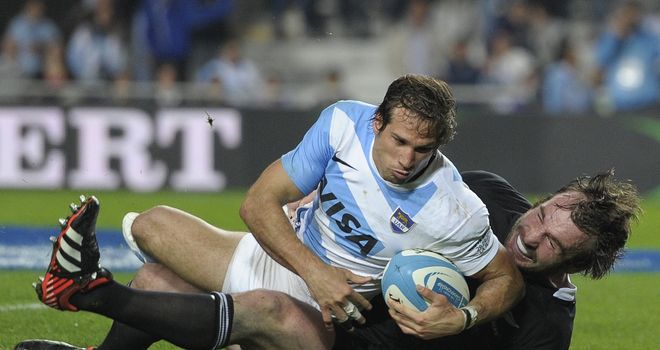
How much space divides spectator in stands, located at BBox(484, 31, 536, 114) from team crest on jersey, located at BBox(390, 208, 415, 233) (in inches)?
445

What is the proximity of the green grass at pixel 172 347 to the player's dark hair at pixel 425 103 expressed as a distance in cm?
194

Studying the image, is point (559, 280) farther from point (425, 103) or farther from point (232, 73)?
point (232, 73)

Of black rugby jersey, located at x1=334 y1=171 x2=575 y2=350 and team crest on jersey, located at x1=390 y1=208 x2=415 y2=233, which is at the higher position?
team crest on jersey, located at x1=390 y1=208 x2=415 y2=233

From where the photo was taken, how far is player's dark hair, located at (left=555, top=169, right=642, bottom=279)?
18.6 ft

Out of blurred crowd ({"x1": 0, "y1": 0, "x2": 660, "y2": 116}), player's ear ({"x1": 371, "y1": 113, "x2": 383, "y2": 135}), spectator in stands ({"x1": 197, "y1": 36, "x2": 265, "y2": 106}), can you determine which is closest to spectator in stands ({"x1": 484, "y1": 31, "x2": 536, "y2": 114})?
blurred crowd ({"x1": 0, "y1": 0, "x2": 660, "y2": 116})

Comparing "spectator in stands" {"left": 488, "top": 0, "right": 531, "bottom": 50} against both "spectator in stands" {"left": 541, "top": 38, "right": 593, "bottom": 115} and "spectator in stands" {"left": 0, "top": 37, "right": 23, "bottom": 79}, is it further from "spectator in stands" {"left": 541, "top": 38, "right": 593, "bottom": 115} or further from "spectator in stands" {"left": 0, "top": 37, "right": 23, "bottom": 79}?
"spectator in stands" {"left": 0, "top": 37, "right": 23, "bottom": 79}

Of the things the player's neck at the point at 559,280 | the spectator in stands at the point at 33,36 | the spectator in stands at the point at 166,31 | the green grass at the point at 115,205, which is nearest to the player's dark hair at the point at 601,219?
the player's neck at the point at 559,280

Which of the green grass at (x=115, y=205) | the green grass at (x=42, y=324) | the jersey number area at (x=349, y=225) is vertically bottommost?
the green grass at (x=115, y=205)

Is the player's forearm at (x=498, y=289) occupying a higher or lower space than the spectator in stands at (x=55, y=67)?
higher

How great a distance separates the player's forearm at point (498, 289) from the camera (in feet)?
17.9

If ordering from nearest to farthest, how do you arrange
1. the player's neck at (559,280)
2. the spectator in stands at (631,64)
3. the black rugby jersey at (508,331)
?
1. the black rugby jersey at (508,331)
2. the player's neck at (559,280)
3. the spectator in stands at (631,64)

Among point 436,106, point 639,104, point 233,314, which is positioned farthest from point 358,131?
point 639,104

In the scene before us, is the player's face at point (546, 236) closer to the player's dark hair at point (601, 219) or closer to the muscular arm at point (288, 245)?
the player's dark hair at point (601, 219)

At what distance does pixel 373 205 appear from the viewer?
5527 mm
